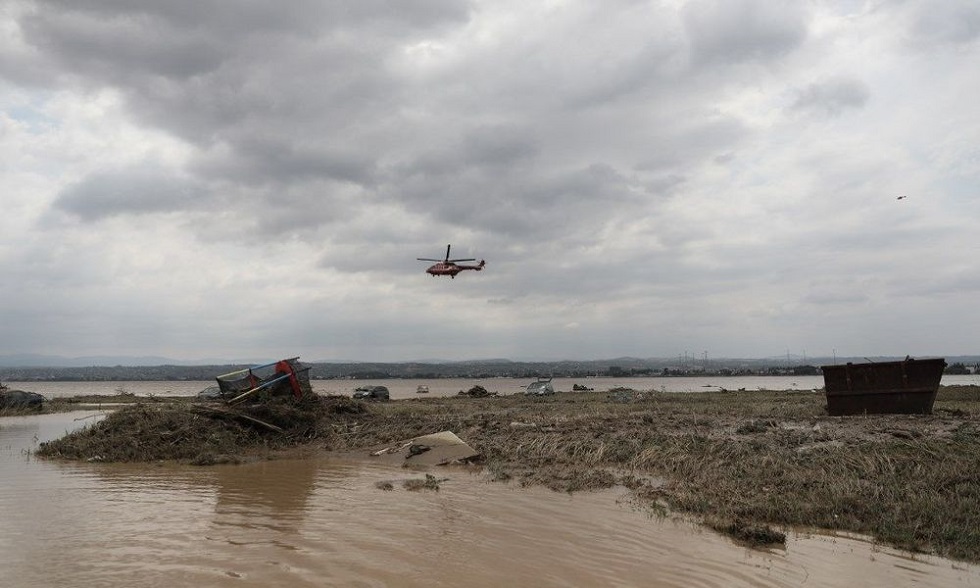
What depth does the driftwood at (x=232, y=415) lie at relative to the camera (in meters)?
18.5

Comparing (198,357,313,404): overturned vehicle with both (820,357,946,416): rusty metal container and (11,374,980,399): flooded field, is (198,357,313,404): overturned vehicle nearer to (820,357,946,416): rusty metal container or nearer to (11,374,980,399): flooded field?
(820,357,946,416): rusty metal container

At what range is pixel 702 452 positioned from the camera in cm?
1370

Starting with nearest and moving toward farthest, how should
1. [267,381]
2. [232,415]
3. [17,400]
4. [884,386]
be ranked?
[232,415] < [884,386] < [267,381] < [17,400]

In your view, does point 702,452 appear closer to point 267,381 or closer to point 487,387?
point 267,381

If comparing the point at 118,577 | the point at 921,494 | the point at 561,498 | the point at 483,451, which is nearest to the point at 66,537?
the point at 118,577

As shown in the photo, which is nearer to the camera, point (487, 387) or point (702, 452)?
point (702, 452)

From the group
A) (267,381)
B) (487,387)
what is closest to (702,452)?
(267,381)

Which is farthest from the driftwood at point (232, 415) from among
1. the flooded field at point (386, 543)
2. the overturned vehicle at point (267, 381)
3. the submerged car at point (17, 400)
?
the submerged car at point (17, 400)

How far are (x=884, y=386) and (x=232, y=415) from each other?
21.0 metres

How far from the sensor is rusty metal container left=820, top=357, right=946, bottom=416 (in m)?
18.4

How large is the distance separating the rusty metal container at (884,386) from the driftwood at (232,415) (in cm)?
1801

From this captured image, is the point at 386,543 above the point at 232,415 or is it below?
below

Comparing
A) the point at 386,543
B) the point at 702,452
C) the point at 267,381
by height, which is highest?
the point at 267,381

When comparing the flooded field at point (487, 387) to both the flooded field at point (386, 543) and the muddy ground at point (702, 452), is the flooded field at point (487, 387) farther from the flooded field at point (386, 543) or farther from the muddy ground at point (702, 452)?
the flooded field at point (386, 543)
